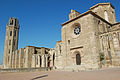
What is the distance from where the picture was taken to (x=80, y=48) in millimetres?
14758

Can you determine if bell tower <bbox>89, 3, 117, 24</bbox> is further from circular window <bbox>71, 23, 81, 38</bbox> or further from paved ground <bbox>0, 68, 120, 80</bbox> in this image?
paved ground <bbox>0, 68, 120, 80</bbox>

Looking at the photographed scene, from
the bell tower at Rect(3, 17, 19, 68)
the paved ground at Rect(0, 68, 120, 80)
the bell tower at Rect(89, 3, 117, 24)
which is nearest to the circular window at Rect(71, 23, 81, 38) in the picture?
the bell tower at Rect(89, 3, 117, 24)

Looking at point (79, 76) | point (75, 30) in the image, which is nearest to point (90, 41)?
point (75, 30)

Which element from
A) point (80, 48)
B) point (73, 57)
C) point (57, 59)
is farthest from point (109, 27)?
point (57, 59)

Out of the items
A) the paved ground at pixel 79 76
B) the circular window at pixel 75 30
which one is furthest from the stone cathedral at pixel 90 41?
the paved ground at pixel 79 76

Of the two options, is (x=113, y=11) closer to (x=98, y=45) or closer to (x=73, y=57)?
(x=98, y=45)

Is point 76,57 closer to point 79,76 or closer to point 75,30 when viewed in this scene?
point 75,30

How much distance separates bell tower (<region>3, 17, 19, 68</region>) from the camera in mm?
38125

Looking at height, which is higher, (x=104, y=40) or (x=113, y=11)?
(x=113, y=11)

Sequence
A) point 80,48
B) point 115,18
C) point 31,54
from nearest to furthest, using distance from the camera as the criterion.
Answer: point 80,48, point 115,18, point 31,54

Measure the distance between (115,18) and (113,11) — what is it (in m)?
1.68

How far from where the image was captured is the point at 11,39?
40.2 metres

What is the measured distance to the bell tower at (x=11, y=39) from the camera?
3812 centimetres

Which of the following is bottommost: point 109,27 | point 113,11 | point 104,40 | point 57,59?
point 57,59
